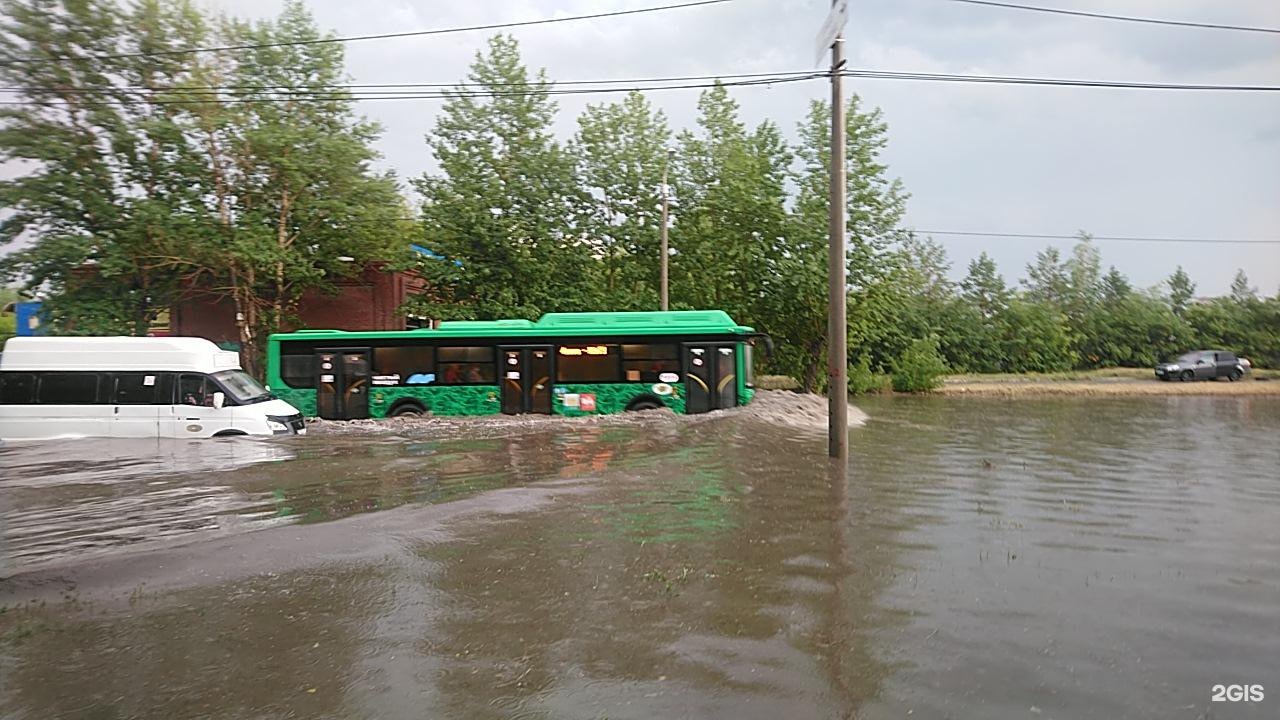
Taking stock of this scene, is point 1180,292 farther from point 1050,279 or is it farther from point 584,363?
point 584,363

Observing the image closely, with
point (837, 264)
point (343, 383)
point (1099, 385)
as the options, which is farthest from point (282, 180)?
point (1099, 385)

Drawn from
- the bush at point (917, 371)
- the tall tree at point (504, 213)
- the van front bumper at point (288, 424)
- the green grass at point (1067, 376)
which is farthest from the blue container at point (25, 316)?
the green grass at point (1067, 376)

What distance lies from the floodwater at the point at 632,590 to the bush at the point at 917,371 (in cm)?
2524

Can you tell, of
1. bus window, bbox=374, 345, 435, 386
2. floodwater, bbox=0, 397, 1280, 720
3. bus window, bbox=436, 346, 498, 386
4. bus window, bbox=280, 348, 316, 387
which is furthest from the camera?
bus window, bbox=280, 348, 316, 387

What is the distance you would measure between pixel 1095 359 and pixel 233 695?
5209 centimetres

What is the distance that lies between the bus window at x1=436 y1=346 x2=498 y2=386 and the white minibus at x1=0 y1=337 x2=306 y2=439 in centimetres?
452

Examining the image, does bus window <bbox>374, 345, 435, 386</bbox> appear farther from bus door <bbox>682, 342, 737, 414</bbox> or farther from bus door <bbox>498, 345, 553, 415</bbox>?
bus door <bbox>682, 342, 737, 414</bbox>

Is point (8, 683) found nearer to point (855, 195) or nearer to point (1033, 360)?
point (855, 195)

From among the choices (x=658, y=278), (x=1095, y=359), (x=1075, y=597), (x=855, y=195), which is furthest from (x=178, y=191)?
(x=1095, y=359)

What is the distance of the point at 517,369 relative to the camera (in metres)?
19.9

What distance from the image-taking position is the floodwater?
172 inches

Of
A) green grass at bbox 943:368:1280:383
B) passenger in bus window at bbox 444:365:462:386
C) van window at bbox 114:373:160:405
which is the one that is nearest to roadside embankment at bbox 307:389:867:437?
passenger in bus window at bbox 444:365:462:386

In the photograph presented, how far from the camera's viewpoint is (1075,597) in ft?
19.8

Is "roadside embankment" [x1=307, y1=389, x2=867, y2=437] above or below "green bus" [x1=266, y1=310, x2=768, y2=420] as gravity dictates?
below
